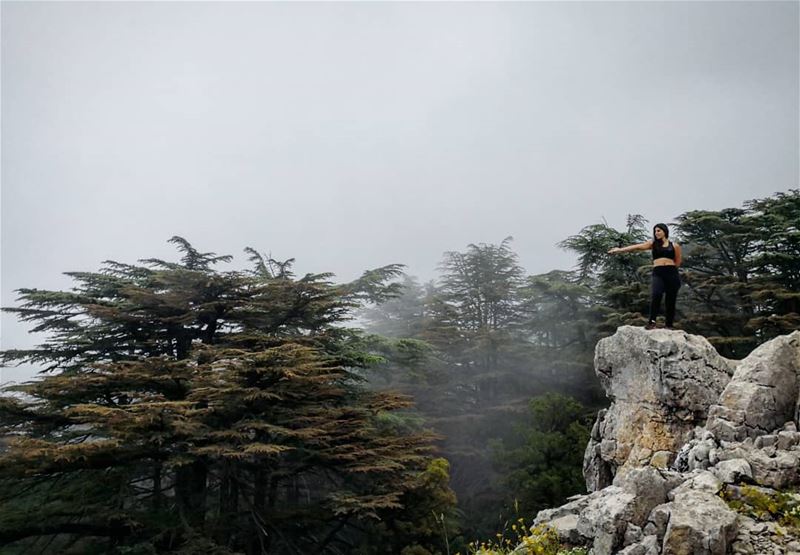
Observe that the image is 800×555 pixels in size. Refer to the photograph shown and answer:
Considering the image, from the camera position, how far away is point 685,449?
691 cm

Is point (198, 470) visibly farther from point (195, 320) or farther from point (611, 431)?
point (611, 431)

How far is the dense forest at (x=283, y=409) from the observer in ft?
33.8

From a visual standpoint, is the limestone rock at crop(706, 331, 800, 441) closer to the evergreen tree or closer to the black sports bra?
the black sports bra

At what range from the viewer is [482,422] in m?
20.3

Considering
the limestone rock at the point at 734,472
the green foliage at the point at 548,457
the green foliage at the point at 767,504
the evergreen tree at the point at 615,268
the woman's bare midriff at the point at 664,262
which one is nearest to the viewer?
the green foliage at the point at 767,504

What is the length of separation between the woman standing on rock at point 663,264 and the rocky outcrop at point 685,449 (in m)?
0.58

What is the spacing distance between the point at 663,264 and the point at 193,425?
1008 cm

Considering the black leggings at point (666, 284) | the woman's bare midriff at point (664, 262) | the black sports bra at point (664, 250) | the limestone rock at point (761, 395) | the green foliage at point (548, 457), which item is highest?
the black sports bra at point (664, 250)

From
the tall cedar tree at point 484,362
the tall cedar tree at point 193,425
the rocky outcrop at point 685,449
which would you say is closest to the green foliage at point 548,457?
the tall cedar tree at point 484,362

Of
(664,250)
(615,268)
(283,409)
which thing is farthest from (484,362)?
(664,250)

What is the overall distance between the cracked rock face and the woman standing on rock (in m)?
0.57

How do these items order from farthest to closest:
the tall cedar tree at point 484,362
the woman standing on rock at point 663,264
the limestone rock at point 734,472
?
the tall cedar tree at point 484,362
the woman standing on rock at point 663,264
the limestone rock at point 734,472

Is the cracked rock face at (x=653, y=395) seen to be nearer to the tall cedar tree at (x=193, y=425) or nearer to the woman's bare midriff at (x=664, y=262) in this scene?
the woman's bare midriff at (x=664, y=262)

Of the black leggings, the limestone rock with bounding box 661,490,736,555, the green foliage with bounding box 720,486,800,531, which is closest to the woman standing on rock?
the black leggings
